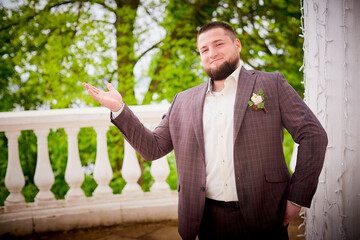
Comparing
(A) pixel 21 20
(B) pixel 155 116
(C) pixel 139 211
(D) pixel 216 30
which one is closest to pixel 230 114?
(D) pixel 216 30

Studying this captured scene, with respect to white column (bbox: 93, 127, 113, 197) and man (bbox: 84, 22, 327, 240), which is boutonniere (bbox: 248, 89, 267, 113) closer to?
man (bbox: 84, 22, 327, 240)

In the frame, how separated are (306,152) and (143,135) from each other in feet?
3.49

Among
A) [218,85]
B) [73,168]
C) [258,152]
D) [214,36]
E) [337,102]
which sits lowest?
[73,168]

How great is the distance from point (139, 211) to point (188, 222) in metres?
1.53

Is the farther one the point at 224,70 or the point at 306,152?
the point at 224,70

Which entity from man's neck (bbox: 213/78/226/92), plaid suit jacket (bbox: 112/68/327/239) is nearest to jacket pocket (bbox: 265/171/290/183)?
plaid suit jacket (bbox: 112/68/327/239)

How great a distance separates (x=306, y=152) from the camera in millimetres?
1796

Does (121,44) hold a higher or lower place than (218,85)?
higher

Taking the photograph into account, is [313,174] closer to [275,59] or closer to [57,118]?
[57,118]

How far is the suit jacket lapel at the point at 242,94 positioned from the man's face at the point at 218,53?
0.33 ft

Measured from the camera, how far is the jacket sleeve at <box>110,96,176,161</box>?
2010 millimetres

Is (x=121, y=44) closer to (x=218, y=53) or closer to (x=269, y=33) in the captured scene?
(x=269, y=33)

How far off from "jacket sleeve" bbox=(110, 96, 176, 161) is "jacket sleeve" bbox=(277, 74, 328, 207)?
2.97 feet

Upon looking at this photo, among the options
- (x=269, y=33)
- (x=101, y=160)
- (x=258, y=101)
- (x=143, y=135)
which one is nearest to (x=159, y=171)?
(x=101, y=160)
